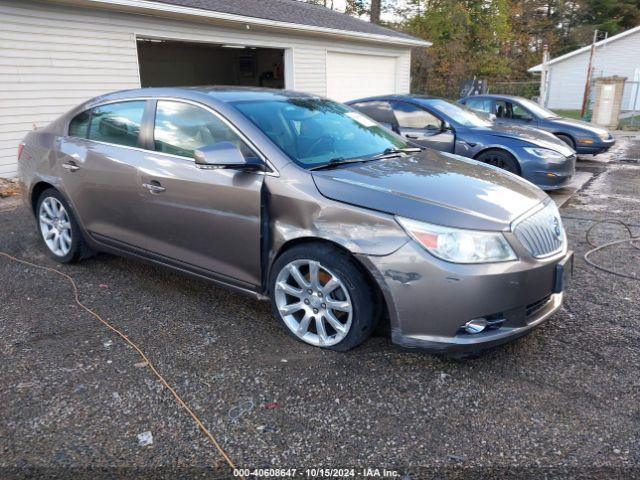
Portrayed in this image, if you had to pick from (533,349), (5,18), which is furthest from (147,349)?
(5,18)

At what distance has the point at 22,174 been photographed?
502 centimetres

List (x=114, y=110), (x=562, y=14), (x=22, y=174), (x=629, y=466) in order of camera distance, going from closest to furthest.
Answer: (x=629, y=466) → (x=114, y=110) → (x=22, y=174) → (x=562, y=14)

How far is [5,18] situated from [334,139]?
282 inches

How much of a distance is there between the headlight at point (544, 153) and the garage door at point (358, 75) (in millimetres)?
8296

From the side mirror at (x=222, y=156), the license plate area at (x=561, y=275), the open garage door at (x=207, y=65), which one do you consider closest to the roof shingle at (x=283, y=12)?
the open garage door at (x=207, y=65)

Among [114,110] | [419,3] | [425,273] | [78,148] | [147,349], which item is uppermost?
[419,3]

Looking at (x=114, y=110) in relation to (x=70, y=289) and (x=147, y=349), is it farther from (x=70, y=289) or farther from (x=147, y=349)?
(x=147, y=349)

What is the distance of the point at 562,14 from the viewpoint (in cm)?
3941

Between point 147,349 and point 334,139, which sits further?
point 334,139

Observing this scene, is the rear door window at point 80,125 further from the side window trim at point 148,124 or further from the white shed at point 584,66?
the white shed at point 584,66

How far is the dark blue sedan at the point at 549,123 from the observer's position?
10781mm

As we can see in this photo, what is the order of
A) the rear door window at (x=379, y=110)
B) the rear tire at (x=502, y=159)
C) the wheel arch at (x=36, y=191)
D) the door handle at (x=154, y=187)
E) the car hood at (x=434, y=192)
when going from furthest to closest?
the rear door window at (x=379, y=110) < the rear tire at (x=502, y=159) < the wheel arch at (x=36, y=191) < the door handle at (x=154, y=187) < the car hood at (x=434, y=192)

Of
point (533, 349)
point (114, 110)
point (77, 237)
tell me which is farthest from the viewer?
point (77, 237)

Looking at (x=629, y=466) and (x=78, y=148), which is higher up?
(x=78, y=148)
